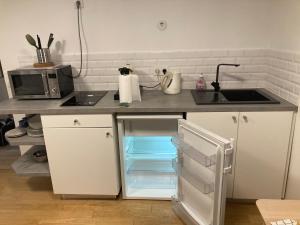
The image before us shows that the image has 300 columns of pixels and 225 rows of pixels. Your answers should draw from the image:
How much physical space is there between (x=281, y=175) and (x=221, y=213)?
753 mm

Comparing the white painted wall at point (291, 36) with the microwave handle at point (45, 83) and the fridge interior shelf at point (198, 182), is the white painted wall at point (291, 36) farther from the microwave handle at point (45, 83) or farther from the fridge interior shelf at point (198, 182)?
the microwave handle at point (45, 83)

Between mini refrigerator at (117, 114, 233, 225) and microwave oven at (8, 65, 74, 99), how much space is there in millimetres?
654

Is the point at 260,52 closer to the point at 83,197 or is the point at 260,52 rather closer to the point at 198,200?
the point at 198,200

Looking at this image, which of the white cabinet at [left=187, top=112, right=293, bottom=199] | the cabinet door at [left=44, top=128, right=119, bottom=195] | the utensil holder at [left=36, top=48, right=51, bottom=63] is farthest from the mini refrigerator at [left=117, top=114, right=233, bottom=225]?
the utensil holder at [left=36, top=48, right=51, bottom=63]

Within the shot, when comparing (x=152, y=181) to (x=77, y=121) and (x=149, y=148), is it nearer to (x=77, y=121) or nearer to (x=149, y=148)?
(x=149, y=148)

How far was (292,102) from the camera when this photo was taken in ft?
5.97

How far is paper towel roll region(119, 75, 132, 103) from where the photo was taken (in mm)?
1914

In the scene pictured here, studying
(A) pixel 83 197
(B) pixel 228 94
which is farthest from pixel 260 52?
(A) pixel 83 197

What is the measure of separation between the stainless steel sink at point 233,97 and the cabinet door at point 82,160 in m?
0.81

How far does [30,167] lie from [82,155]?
581 millimetres

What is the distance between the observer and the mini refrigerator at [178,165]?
58.6 inches

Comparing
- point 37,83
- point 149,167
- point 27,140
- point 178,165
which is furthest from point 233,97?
point 27,140

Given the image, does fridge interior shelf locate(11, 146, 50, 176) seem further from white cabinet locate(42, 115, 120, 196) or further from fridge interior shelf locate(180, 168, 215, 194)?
fridge interior shelf locate(180, 168, 215, 194)

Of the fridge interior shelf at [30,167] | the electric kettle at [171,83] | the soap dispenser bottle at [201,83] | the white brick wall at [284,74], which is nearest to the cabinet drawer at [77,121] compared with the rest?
the fridge interior shelf at [30,167]
